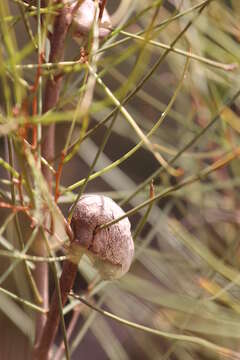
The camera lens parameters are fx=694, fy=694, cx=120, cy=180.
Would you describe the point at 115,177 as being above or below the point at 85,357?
above

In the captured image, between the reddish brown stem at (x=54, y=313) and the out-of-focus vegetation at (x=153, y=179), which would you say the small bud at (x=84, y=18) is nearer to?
the out-of-focus vegetation at (x=153, y=179)

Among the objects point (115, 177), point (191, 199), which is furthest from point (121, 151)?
point (191, 199)

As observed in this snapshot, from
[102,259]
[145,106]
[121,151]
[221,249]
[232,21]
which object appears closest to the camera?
[102,259]

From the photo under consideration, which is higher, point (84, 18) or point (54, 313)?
point (84, 18)

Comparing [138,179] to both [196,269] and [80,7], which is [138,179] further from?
[80,7]

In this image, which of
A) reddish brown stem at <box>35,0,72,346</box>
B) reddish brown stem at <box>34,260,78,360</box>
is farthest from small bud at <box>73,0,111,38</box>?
reddish brown stem at <box>34,260,78,360</box>

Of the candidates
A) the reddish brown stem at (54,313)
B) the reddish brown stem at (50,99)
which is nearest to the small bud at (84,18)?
the reddish brown stem at (50,99)

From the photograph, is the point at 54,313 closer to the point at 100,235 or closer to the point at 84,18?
the point at 100,235

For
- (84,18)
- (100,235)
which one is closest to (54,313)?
(100,235)
